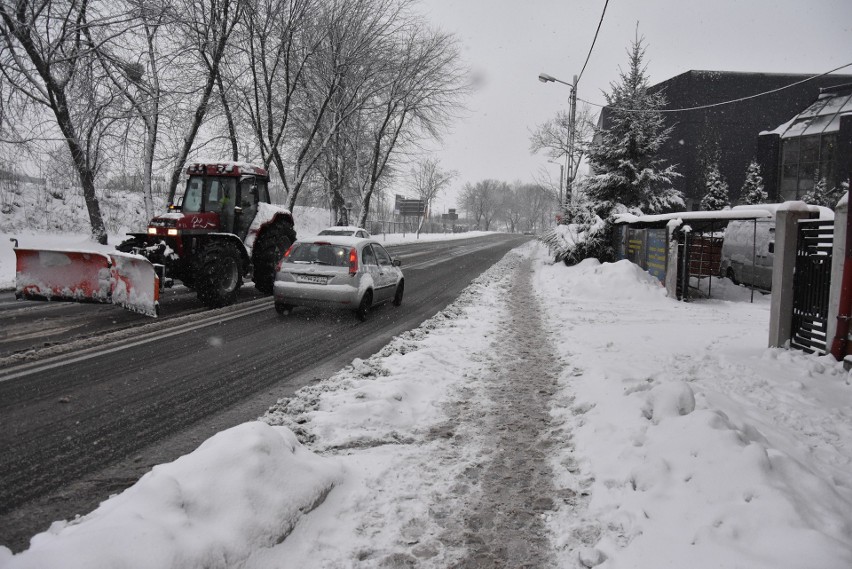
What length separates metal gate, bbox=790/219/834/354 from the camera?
6734 mm

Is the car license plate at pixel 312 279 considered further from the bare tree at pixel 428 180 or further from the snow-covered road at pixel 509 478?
the bare tree at pixel 428 180

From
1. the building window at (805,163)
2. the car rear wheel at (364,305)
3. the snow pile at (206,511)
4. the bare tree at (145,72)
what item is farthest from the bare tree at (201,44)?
the building window at (805,163)

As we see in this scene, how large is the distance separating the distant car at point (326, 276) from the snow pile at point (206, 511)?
542 cm

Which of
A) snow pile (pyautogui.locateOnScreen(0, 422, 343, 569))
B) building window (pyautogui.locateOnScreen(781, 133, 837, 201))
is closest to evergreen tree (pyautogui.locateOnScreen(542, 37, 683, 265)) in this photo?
snow pile (pyautogui.locateOnScreen(0, 422, 343, 569))

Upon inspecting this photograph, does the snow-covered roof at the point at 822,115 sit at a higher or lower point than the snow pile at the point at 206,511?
higher

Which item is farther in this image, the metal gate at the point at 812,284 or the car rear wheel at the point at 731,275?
the car rear wheel at the point at 731,275

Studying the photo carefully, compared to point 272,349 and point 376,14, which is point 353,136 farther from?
point 272,349

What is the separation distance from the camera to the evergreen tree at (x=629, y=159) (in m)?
19.2

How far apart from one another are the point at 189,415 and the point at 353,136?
2914 cm

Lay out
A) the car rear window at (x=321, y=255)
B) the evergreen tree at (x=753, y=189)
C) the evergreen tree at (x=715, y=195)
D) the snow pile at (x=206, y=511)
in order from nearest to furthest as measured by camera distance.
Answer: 1. the snow pile at (x=206, y=511)
2. the car rear window at (x=321, y=255)
3. the evergreen tree at (x=753, y=189)
4. the evergreen tree at (x=715, y=195)

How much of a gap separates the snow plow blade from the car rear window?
A: 2.31 meters

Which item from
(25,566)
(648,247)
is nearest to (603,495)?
(25,566)

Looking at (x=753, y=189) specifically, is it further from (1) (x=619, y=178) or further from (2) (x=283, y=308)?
(2) (x=283, y=308)

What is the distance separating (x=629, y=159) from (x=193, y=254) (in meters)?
16.1
